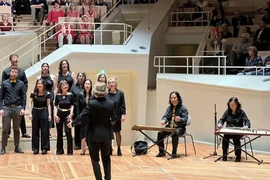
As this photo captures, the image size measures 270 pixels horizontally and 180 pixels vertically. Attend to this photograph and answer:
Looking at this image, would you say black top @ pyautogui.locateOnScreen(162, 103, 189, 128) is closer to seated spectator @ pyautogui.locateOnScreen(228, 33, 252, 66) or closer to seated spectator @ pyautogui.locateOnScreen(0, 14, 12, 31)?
seated spectator @ pyautogui.locateOnScreen(228, 33, 252, 66)

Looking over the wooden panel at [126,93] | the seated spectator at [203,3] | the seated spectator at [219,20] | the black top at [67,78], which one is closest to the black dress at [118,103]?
the black top at [67,78]

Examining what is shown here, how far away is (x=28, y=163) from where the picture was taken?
8.58 meters

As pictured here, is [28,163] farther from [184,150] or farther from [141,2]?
[141,2]

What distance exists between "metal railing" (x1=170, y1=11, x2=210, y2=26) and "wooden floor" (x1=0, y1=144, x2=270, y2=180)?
7.68 meters

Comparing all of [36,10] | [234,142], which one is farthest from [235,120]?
[36,10]

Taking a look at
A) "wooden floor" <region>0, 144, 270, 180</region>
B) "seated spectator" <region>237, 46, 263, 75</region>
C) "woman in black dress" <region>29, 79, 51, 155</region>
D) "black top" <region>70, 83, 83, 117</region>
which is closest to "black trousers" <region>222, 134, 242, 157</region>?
"wooden floor" <region>0, 144, 270, 180</region>

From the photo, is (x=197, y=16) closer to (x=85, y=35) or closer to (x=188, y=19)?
(x=188, y=19)

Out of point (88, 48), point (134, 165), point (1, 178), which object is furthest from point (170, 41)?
point (1, 178)

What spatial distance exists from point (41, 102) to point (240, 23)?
798cm

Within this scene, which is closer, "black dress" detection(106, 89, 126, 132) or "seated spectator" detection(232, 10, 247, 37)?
"black dress" detection(106, 89, 126, 132)

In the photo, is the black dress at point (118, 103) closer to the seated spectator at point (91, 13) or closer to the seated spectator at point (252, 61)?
Result: the seated spectator at point (252, 61)

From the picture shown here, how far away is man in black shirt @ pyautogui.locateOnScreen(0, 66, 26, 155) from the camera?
30.5ft

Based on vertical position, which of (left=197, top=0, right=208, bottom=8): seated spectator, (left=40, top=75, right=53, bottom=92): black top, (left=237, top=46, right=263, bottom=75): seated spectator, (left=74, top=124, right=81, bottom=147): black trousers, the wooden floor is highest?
(left=197, top=0, right=208, bottom=8): seated spectator

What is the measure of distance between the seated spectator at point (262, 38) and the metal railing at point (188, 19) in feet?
10.6
